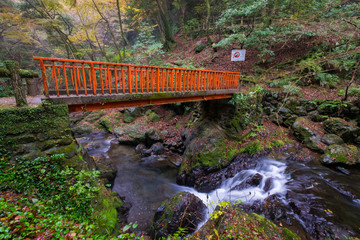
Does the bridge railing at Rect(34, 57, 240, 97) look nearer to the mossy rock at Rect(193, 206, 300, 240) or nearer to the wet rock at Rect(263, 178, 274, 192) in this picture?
the mossy rock at Rect(193, 206, 300, 240)

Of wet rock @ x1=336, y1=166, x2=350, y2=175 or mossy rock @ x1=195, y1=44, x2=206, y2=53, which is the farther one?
mossy rock @ x1=195, y1=44, x2=206, y2=53

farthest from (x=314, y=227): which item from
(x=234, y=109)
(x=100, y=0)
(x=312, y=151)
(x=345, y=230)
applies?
(x=100, y=0)

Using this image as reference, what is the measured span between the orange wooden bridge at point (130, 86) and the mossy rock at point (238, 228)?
4.10m

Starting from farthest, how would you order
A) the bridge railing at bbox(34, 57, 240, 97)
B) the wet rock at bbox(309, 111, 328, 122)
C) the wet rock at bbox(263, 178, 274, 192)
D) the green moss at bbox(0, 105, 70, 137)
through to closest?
the wet rock at bbox(309, 111, 328, 122), the wet rock at bbox(263, 178, 274, 192), the bridge railing at bbox(34, 57, 240, 97), the green moss at bbox(0, 105, 70, 137)

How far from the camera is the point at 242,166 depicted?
749 cm

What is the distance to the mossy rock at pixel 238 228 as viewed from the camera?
3.20m

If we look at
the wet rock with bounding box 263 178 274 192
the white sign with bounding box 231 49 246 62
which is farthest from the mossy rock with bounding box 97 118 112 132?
the wet rock with bounding box 263 178 274 192

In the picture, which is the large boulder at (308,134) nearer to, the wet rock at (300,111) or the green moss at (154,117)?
the wet rock at (300,111)

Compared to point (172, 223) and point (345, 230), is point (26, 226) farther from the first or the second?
point (345, 230)

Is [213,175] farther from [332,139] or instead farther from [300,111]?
[300,111]

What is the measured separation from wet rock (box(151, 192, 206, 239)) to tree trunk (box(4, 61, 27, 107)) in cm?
489

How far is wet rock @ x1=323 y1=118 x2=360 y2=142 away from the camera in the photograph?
7.66 m

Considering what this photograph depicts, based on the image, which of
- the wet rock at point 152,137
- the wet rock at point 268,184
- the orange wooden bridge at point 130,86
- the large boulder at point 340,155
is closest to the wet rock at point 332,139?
the large boulder at point 340,155

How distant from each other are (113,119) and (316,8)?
16.9 meters
